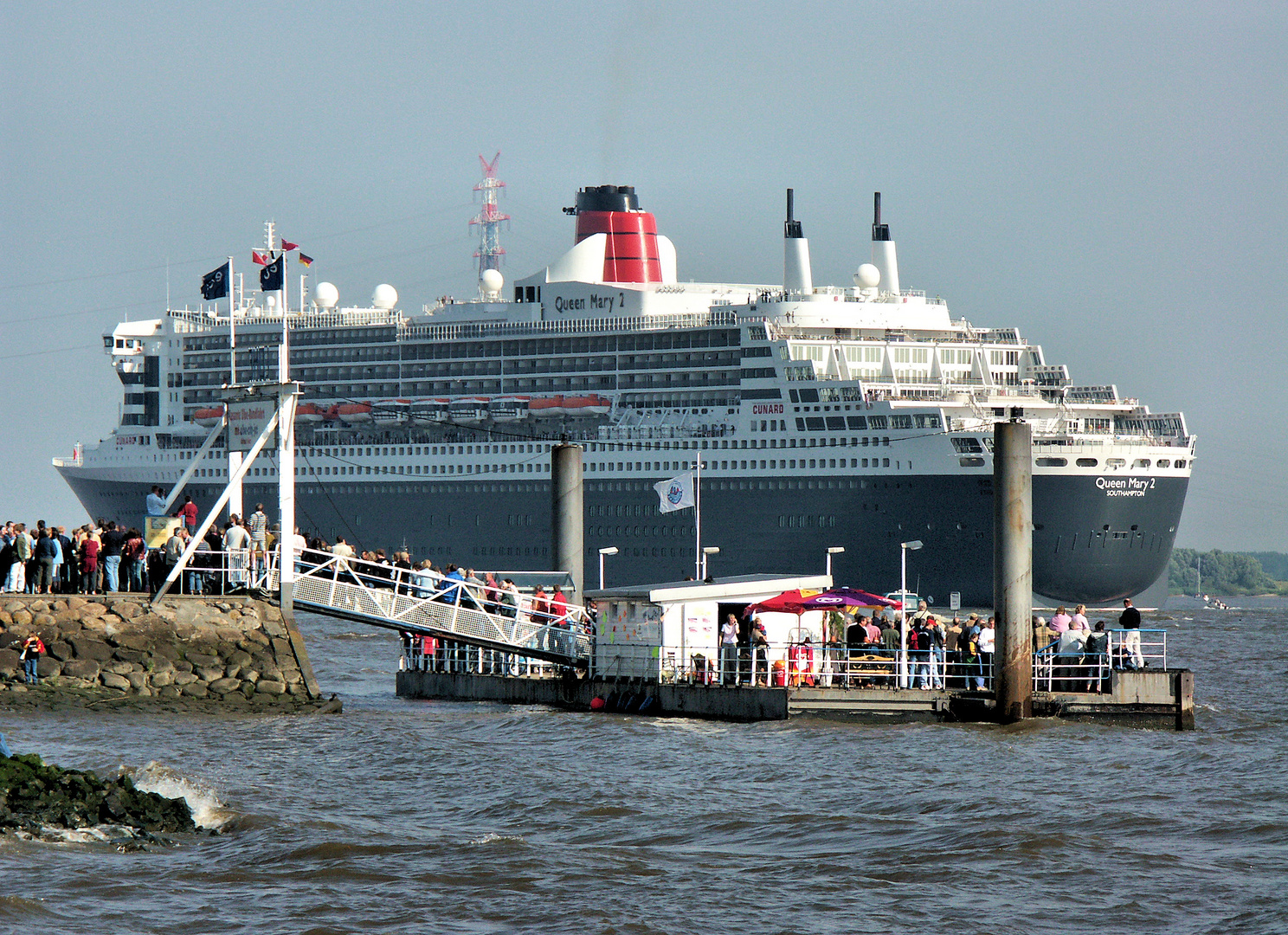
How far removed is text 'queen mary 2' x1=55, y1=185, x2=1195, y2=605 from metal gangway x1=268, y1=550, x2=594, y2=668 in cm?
3257

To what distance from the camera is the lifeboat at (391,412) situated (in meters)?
74.1

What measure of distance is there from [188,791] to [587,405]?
51.3 metres

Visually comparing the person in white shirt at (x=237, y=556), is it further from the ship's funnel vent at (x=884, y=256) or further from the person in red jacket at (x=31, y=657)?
the ship's funnel vent at (x=884, y=256)

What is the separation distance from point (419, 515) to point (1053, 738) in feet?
167

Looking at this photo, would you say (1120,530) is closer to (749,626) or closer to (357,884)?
(749,626)

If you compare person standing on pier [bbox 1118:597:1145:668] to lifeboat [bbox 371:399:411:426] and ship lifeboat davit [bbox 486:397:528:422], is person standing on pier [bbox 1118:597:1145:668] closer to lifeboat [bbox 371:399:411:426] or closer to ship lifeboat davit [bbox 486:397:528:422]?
ship lifeboat davit [bbox 486:397:528:422]

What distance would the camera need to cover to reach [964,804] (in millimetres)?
19891

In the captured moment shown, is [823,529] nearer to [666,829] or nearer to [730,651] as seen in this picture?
[730,651]

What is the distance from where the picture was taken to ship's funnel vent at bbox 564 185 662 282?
76.4 m

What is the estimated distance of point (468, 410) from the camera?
2864 inches

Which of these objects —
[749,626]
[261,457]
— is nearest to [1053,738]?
[749,626]

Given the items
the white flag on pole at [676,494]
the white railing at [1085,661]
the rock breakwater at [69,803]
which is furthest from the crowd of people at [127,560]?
the white flag on pole at [676,494]

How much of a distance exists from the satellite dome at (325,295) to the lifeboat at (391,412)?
7356 millimetres

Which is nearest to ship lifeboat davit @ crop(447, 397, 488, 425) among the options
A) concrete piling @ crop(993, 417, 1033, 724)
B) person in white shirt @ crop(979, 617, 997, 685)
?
person in white shirt @ crop(979, 617, 997, 685)
